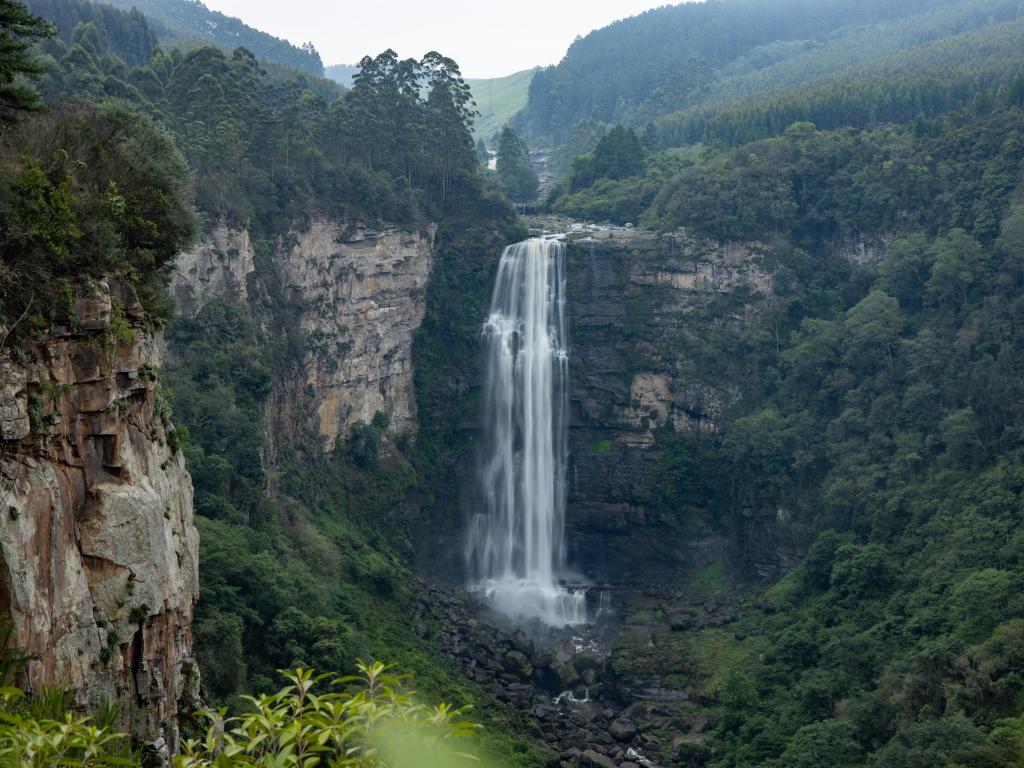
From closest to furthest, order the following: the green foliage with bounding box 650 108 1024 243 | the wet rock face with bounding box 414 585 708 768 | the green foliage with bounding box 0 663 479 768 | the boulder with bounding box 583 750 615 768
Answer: the green foliage with bounding box 0 663 479 768 → the boulder with bounding box 583 750 615 768 → the wet rock face with bounding box 414 585 708 768 → the green foliage with bounding box 650 108 1024 243

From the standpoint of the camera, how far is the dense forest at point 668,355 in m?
20.2

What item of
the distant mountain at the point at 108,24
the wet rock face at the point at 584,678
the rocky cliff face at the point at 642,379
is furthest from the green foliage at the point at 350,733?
the distant mountain at the point at 108,24

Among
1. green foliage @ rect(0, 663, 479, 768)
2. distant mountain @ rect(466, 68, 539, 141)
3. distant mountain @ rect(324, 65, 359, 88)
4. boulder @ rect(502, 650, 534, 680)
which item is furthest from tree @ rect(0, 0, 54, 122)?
distant mountain @ rect(324, 65, 359, 88)

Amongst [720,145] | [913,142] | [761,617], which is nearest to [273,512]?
[761,617]

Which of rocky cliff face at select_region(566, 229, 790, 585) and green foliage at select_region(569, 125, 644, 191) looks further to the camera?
green foliage at select_region(569, 125, 644, 191)

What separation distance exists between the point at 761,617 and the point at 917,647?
27.2 ft

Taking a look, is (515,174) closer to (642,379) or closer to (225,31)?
(642,379)

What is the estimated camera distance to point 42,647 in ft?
40.9

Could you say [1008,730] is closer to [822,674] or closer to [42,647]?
[822,674]

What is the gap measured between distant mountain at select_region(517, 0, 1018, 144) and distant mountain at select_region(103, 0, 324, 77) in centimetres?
2305

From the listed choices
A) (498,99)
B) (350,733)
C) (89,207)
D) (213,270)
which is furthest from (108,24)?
(498,99)

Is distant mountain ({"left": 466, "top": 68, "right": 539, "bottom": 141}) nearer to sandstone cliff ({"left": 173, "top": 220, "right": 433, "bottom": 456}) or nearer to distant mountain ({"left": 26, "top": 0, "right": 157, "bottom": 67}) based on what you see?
distant mountain ({"left": 26, "top": 0, "right": 157, "bottom": 67})

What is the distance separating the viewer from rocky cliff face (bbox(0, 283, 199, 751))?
12430mm

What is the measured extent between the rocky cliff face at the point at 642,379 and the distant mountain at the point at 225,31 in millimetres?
49048
